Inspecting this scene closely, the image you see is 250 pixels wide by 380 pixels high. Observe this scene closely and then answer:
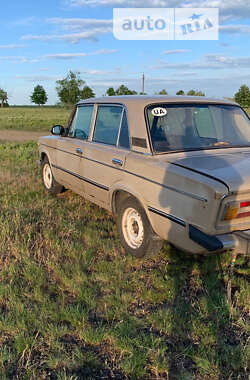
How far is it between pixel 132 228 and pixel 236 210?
4.83ft

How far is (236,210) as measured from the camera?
2994 mm

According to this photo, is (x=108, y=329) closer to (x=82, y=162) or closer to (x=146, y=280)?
(x=146, y=280)

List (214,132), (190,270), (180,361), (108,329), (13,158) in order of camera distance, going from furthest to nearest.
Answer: (13,158)
(214,132)
(190,270)
(108,329)
(180,361)

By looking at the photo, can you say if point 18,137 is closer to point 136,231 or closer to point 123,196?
point 123,196

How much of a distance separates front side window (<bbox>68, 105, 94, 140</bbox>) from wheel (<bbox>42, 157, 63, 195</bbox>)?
1150 millimetres

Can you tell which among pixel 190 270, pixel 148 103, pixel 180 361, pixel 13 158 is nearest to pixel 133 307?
pixel 180 361

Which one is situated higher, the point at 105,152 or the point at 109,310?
the point at 105,152

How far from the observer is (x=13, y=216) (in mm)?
5238

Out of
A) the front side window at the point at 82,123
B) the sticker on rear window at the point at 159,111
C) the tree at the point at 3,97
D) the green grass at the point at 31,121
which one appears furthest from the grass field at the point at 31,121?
the tree at the point at 3,97

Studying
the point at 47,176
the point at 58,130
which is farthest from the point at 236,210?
the point at 47,176

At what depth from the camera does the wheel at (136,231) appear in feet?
12.4

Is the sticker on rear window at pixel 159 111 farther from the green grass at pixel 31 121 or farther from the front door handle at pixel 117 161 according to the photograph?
the green grass at pixel 31 121

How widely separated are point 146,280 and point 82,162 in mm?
2119

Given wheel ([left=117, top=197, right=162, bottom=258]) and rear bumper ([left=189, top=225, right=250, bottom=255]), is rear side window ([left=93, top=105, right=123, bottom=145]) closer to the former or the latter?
wheel ([left=117, top=197, right=162, bottom=258])
